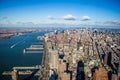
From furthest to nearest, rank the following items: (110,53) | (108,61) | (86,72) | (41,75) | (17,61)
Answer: (17,61)
(110,53)
(108,61)
(41,75)
(86,72)

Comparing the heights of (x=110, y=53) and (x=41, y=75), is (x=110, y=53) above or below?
above

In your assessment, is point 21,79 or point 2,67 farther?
point 2,67

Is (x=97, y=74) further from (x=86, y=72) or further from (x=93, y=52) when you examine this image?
(x=93, y=52)

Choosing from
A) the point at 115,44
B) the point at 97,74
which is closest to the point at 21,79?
the point at 97,74

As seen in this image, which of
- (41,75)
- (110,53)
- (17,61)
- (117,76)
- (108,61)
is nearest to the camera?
(117,76)

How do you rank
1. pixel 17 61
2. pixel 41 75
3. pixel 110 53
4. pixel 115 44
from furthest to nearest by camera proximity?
pixel 115 44 < pixel 17 61 < pixel 110 53 < pixel 41 75

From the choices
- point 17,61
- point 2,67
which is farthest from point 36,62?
point 2,67

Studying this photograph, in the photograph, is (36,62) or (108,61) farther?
(36,62)

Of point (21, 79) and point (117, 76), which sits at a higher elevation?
point (117, 76)

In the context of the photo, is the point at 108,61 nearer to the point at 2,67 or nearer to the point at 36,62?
the point at 36,62
